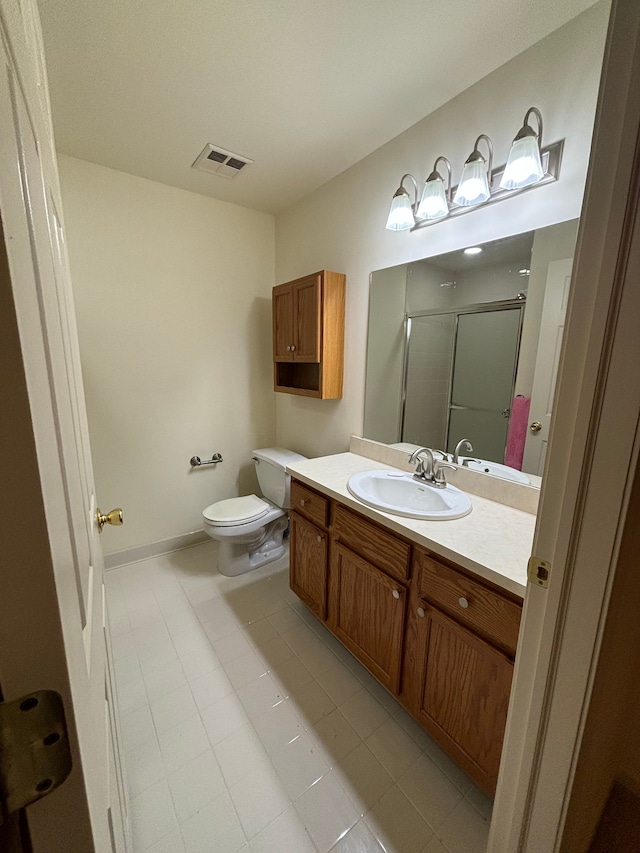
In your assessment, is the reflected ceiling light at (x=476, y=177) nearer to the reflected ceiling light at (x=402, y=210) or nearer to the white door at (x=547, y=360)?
the reflected ceiling light at (x=402, y=210)

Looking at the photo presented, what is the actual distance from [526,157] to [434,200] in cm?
36

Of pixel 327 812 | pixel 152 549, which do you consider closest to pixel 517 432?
pixel 327 812

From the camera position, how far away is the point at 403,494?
159 cm

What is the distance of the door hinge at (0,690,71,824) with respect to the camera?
0.26 metres

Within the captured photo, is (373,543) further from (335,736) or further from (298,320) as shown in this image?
(298,320)

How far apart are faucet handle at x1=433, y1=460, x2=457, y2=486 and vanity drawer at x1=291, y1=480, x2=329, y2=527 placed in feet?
1.65

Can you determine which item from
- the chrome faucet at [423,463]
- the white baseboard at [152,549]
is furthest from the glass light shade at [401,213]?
the white baseboard at [152,549]

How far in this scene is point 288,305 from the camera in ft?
7.23

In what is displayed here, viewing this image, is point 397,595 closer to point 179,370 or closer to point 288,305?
point 288,305

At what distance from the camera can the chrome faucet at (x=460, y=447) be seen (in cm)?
153

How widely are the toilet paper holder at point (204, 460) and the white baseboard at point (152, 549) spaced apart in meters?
0.52

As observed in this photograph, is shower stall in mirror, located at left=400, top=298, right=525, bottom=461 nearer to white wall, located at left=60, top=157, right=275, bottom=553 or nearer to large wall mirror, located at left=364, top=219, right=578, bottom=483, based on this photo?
large wall mirror, located at left=364, top=219, right=578, bottom=483

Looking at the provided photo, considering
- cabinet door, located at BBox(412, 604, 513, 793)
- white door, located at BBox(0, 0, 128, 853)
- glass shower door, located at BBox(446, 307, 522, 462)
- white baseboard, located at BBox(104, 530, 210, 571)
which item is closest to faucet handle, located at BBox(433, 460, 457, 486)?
glass shower door, located at BBox(446, 307, 522, 462)

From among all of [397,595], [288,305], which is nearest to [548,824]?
[397,595]
